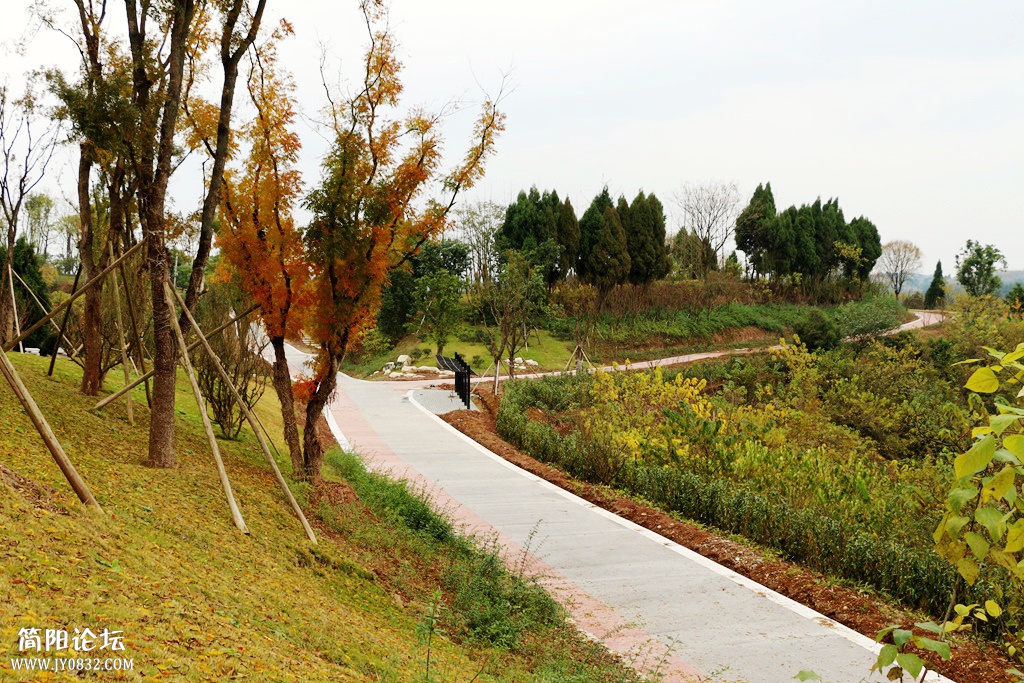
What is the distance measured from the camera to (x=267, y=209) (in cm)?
770

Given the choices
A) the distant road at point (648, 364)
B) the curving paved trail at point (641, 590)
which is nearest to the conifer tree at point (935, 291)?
the distant road at point (648, 364)

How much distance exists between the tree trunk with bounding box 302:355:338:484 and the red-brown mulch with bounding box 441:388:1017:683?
3274mm

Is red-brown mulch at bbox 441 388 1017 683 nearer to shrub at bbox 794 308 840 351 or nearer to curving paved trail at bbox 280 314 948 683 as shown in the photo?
curving paved trail at bbox 280 314 948 683

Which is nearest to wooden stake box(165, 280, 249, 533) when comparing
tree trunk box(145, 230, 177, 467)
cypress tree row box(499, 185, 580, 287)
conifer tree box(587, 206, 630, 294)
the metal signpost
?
tree trunk box(145, 230, 177, 467)

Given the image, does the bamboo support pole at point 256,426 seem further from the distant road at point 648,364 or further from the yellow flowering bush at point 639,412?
the distant road at point 648,364

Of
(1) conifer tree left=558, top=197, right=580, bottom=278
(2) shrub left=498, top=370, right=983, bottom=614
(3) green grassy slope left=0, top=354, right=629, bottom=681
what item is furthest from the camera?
(1) conifer tree left=558, top=197, right=580, bottom=278

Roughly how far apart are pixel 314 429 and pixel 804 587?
193 inches

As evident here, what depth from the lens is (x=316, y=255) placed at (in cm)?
749

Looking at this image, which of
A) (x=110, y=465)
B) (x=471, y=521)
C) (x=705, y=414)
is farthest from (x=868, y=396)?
(x=110, y=465)

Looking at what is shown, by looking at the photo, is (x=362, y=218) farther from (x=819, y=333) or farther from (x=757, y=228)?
(x=757, y=228)

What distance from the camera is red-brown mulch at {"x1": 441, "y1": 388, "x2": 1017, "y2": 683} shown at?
15.5ft

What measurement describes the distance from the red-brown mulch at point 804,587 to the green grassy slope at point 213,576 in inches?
80.5

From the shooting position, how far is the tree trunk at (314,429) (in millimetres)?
7977

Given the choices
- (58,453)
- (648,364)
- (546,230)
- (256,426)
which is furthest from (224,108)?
(546,230)
